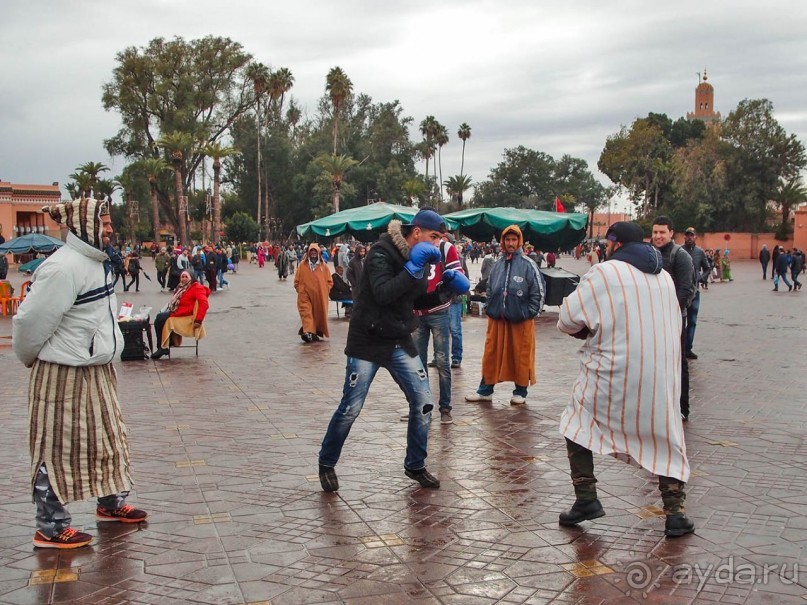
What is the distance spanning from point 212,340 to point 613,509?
9645 mm

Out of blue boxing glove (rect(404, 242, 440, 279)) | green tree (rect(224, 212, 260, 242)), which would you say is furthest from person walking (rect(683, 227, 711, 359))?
green tree (rect(224, 212, 260, 242))

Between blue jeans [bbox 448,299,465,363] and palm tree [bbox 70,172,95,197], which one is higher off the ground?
palm tree [bbox 70,172,95,197]

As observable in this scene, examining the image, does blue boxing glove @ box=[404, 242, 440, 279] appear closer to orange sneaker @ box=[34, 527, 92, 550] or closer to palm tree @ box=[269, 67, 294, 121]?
orange sneaker @ box=[34, 527, 92, 550]

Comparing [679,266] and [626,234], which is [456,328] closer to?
[679,266]

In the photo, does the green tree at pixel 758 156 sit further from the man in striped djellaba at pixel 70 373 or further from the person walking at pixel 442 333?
the man in striped djellaba at pixel 70 373

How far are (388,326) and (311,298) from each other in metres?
8.28

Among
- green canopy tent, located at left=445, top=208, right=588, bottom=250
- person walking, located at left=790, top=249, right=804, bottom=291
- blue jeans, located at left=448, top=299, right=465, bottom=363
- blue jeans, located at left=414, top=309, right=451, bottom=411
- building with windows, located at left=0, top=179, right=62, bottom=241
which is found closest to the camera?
blue jeans, located at left=414, top=309, right=451, bottom=411

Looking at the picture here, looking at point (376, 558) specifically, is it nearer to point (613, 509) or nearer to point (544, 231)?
point (613, 509)

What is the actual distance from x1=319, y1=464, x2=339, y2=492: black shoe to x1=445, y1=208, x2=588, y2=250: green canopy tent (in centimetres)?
A: 1113

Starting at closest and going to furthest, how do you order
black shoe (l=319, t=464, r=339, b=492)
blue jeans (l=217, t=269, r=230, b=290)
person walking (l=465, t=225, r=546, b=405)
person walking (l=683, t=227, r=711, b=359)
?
black shoe (l=319, t=464, r=339, b=492), person walking (l=465, t=225, r=546, b=405), person walking (l=683, t=227, r=711, b=359), blue jeans (l=217, t=269, r=230, b=290)

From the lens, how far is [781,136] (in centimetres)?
5584

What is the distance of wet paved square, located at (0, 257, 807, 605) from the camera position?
365cm

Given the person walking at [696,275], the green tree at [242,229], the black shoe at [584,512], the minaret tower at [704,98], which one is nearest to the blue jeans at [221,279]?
the person walking at [696,275]

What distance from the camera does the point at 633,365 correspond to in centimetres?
414
